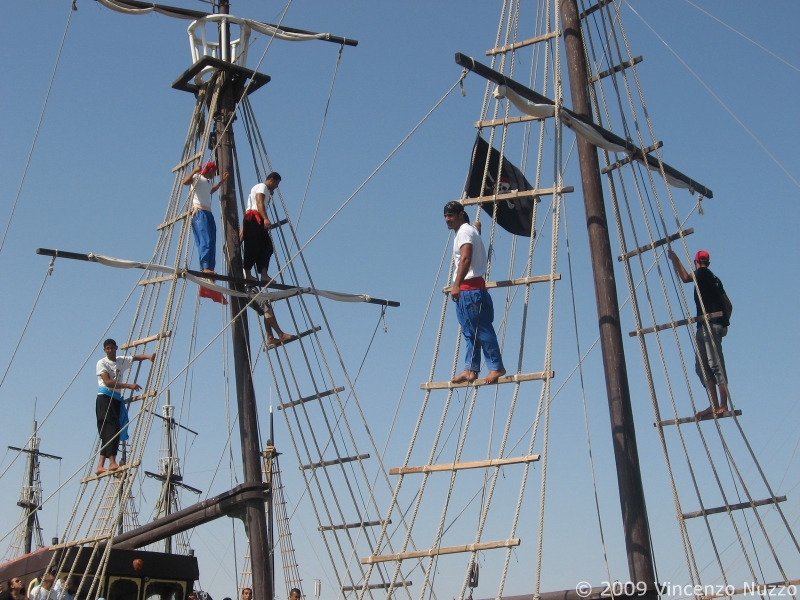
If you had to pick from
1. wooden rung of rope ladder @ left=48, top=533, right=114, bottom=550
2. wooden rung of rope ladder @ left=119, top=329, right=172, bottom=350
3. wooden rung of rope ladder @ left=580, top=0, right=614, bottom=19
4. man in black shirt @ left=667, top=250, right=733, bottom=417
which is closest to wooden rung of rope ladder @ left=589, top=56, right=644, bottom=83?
wooden rung of rope ladder @ left=580, top=0, right=614, bottom=19

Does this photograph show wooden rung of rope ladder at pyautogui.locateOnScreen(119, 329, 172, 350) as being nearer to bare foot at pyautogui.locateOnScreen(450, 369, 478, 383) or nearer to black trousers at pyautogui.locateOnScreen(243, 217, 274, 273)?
black trousers at pyautogui.locateOnScreen(243, 217, 274, 273)

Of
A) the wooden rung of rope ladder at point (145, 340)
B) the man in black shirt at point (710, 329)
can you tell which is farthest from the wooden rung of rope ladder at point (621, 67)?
the wooden rung of rope ladder at point (145, 340)

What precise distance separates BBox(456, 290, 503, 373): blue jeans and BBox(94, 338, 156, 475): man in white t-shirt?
6.84 meters

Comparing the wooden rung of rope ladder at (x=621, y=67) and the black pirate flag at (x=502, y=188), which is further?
the wooden rung of rope ladder at (x=621, y=67)

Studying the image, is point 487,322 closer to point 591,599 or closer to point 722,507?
point 591,599

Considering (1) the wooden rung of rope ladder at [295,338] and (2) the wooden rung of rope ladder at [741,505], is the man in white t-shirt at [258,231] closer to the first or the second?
(1) the wooden rung of rope ladder at [295,338]

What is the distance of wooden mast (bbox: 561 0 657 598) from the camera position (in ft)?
37.0

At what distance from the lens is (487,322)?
1099 cm

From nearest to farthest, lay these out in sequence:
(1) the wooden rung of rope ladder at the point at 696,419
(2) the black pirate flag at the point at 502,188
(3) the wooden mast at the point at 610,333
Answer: (3) the wooden mast at the point at 610,333 → (2) the black pirate flag at the point at 502,188 → (1) the wooden rung of rope ladder at the point at 696,419

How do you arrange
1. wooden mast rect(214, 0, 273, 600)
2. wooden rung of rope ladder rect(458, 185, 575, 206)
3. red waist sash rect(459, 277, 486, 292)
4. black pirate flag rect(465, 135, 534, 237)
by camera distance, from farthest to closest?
1. wooden mast rect(214, 0, 273, 600)
2. black pirate flag rect(465, 135, 534, 237)
3. wooden rung of rope ladder rect(458, 185, 575, 206)
4. red waist sash rect(459, 277, 486, 292)

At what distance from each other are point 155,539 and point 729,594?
8.27 m

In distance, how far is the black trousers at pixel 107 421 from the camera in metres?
15.9

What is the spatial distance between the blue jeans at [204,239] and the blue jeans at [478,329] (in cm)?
716

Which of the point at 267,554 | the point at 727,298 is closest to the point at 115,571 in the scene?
the point at 267,554
